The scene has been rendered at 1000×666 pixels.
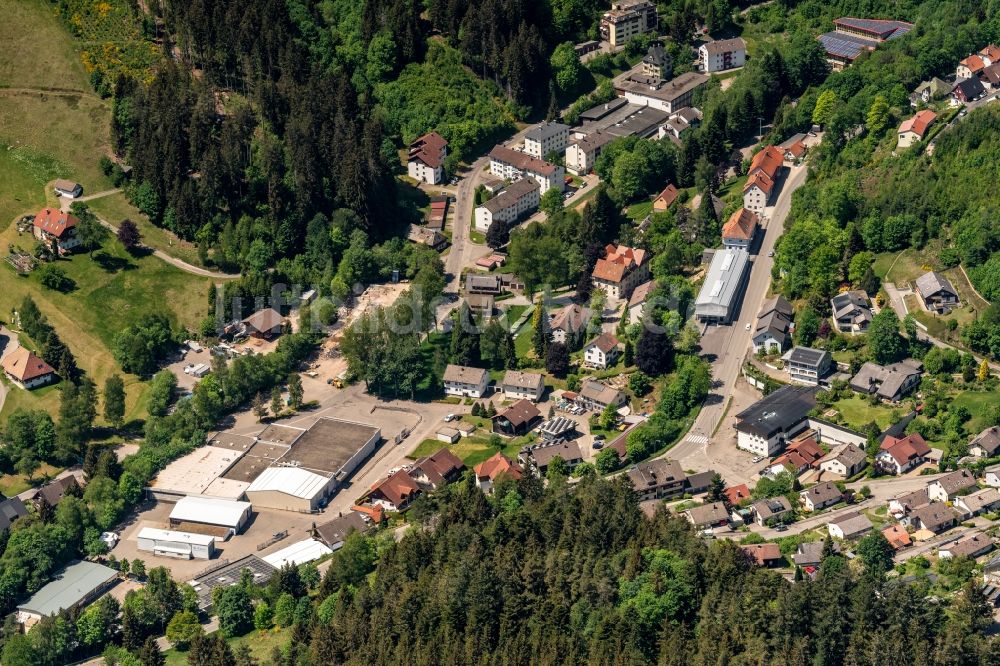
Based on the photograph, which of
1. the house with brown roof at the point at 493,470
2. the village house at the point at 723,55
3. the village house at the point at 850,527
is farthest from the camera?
the village house at the point at 723,55

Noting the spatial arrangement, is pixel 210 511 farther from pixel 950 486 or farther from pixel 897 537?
pixel 950 486

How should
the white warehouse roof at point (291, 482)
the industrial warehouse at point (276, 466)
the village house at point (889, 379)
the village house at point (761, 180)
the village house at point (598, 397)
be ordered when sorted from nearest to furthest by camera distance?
1. the village house at point (889, 379)
2. the white warehouse roof at point (291, 482)
3. the industrial warehouse at point (276, 466)
4. the village house at point (598, 397)
5. the village house at point (761, 180)

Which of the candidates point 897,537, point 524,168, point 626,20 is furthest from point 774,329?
point 626,20

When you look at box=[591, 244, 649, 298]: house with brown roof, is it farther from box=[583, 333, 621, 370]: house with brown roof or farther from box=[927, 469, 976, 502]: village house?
box=[927, 469, 976, 502]: village house

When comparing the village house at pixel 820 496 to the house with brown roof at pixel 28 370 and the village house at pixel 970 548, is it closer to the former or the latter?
the village house at pixel 970 548

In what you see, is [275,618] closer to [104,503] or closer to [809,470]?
[104,503]

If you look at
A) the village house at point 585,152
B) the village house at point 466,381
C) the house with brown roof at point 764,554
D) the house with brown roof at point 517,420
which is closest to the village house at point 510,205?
the village house at point 585,152

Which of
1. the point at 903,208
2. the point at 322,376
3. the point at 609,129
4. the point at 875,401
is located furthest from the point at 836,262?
the point at 322,376

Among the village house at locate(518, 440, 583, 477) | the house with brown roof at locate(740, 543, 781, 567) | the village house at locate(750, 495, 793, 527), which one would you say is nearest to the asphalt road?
the village house at locate(518, 440, 583, 477)
